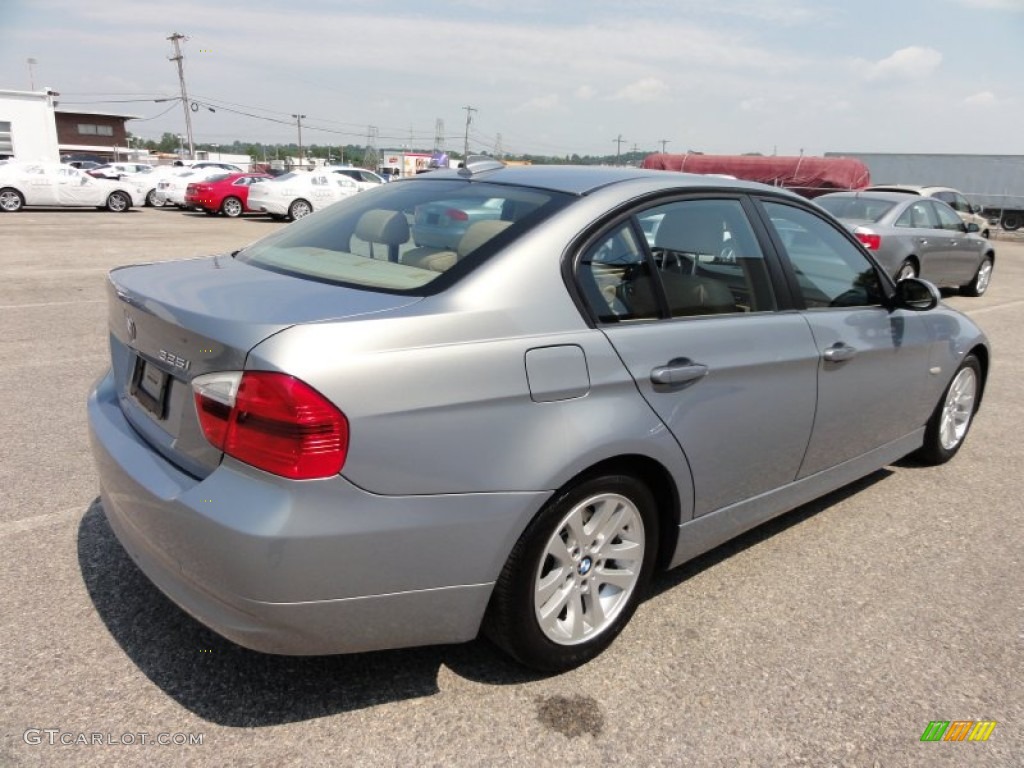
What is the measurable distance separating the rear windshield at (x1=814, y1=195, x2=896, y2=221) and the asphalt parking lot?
742 cm

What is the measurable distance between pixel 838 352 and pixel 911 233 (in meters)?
8.41

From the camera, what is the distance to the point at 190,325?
220 centimetres

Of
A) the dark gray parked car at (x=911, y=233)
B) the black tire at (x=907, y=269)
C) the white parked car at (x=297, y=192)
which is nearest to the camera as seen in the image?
the dark gray parked car at (x=911, y=233)

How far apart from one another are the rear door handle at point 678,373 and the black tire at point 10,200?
2467cm

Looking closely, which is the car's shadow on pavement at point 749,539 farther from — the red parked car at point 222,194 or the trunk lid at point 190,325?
the red parked car at point 222,194

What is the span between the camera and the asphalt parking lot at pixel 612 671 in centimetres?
224

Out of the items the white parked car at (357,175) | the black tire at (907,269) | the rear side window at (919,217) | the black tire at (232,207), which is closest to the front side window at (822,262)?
the black tire at (907,269)

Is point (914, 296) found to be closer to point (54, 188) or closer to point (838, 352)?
point (838, 352)

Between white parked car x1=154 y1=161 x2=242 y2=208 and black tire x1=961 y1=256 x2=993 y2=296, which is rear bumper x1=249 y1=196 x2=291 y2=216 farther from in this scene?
black tire x1=961 y1=256 x2=993 y2=296

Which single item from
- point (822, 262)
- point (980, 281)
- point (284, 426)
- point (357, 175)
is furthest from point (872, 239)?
point (357, 175)

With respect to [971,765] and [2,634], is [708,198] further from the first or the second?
[2,634]

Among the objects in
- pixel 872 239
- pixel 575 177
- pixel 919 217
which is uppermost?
pixel 575 177

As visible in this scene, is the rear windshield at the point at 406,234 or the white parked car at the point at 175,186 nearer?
the rear windshield at the point at 406,234

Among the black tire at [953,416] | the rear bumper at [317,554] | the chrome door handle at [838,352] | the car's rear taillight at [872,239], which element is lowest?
the black tire at [953,416]
